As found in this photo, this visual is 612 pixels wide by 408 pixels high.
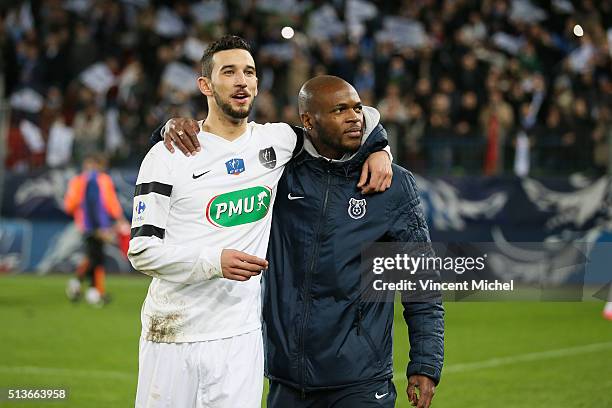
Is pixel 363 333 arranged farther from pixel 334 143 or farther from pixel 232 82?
pixel 232 82

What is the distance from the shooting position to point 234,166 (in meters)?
4.75

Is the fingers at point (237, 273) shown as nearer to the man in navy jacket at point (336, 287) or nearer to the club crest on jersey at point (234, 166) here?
the man in navy jacket at point (336, 287)

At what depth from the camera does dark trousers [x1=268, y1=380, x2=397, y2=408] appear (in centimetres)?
463

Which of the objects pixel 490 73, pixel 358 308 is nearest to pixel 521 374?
pixel 358 308

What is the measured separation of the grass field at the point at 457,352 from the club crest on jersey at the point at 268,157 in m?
4.33

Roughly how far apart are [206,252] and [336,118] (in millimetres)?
877

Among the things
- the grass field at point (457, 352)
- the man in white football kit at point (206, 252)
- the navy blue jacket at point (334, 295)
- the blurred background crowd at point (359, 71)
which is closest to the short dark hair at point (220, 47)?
the man in white football kit at point (206, 252)

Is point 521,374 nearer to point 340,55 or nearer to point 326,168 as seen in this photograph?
point 326,168

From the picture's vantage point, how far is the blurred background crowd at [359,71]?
16.8 meters

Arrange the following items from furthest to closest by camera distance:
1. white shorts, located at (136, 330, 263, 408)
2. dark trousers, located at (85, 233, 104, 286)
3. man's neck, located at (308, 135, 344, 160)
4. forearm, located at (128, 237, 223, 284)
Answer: dark trousers, located at (85, 233, 104, 286) → man's neck, located at (308, 135, 344, 160) → white shorts, located at (136, 330, 263, 408) → forearm, located at (128, 237, 223, 284)

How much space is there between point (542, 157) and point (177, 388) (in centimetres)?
1268

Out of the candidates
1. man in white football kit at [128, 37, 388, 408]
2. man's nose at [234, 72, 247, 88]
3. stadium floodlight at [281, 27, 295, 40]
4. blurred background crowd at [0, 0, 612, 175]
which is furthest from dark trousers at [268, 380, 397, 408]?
stadium floodlight at [281, 27, 295, 40]

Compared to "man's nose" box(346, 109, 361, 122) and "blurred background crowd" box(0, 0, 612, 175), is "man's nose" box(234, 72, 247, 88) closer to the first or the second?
"man's nose" box(346, 109, 361, 122)

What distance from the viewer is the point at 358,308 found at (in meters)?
4.68
